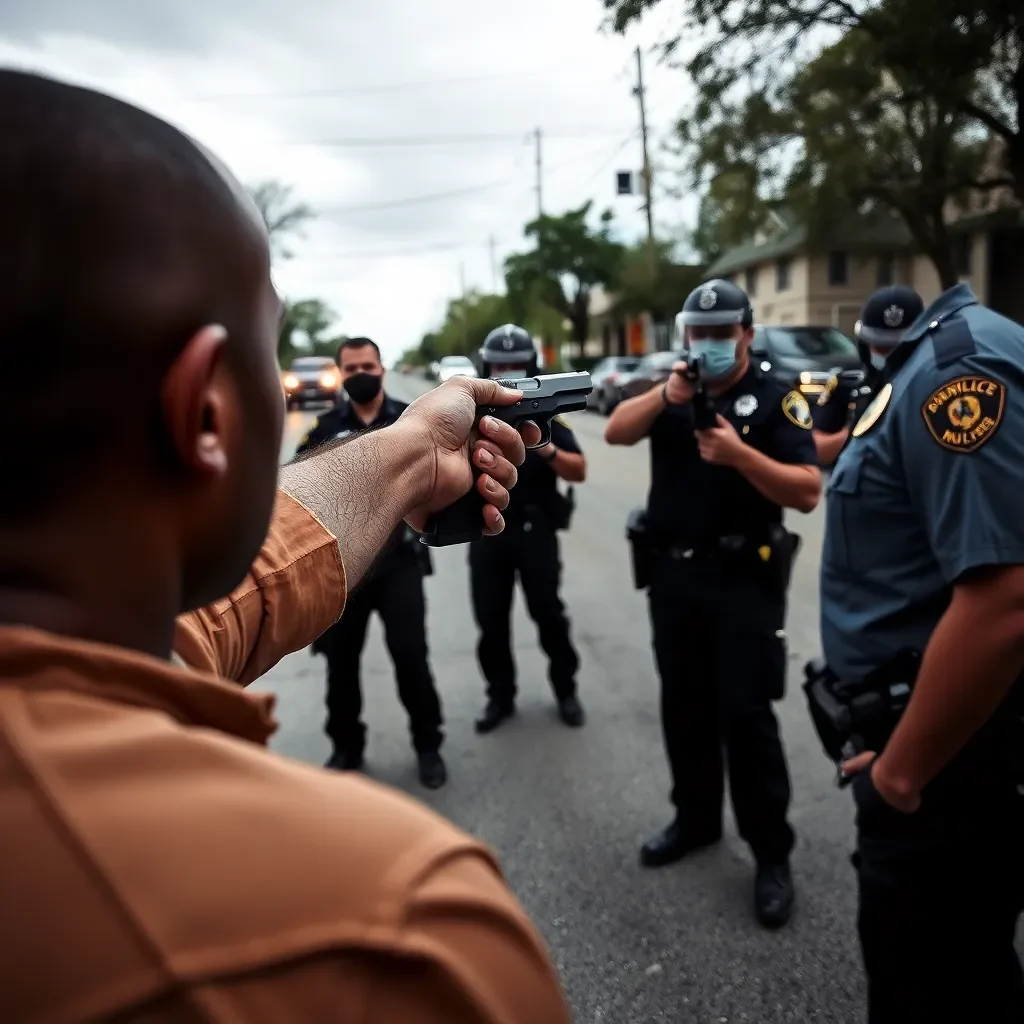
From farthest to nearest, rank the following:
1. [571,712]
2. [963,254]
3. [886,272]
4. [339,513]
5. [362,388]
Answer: [886,272] → [963,254] → [571,712] → [362,388] → [339,513]

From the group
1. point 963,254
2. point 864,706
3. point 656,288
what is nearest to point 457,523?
point 864,706

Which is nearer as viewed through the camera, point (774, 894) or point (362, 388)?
point (774, 894)

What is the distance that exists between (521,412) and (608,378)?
Result: 20.1m

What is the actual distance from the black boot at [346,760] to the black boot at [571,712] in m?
0.94

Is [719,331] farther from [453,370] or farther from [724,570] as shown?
[453,370]

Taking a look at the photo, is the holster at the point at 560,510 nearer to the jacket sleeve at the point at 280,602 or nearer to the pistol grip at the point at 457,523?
the pistol grip at the point at 457,523

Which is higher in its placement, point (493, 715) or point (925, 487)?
point (925, 487)

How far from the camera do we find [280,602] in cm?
121

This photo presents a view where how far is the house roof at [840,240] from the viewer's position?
73.9 ft

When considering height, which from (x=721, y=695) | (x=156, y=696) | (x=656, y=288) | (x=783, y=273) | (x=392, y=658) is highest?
(x=783, y=273)

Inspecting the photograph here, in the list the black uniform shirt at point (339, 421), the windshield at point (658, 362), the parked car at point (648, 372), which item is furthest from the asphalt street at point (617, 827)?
the windshield at point (658, 362)

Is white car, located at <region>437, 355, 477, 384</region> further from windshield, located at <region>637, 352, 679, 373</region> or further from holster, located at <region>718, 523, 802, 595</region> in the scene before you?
windshield, located at <region>637, 352, 679, 373</region>

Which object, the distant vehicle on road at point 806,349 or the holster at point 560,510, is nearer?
the holster at point 560,510

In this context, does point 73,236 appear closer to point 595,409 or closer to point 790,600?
point 790,600
